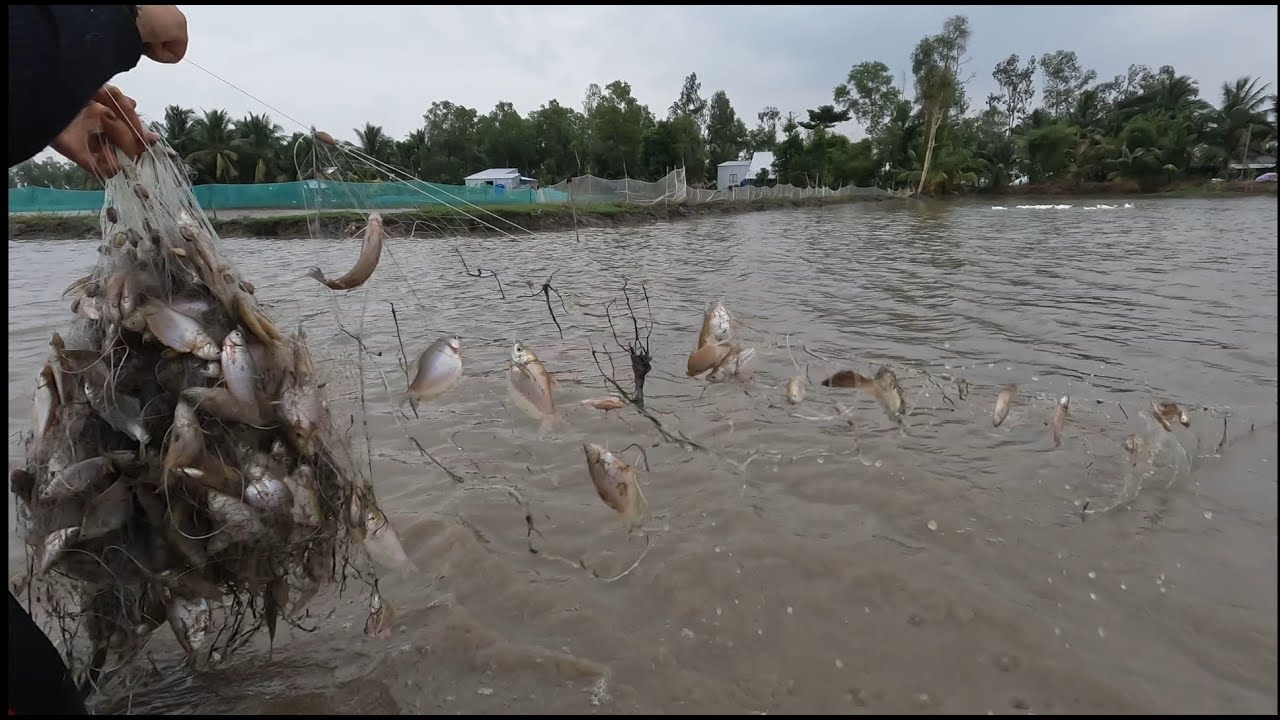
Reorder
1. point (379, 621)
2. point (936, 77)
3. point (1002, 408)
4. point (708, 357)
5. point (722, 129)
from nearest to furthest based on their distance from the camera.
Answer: point (379, 621) → point (1002, 408) → point (708, 357) → point (936, 77) → point (722, 129)

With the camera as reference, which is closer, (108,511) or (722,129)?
(108,511)

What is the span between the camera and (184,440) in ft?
5.89

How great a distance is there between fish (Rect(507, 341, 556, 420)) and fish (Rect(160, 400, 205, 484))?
1.47 metres

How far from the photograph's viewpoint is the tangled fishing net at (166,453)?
1.83 meters

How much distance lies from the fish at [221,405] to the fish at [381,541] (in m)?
0.60

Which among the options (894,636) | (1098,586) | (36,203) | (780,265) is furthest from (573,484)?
(36,203)

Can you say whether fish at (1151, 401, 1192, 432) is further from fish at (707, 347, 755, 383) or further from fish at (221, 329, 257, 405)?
fish at (221, 329, 257, 405)

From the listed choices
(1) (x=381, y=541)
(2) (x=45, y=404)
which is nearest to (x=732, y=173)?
(1) (x=381, y=541)

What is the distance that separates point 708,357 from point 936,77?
209 ft

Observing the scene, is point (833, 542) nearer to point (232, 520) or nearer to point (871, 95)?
point (232, 520)

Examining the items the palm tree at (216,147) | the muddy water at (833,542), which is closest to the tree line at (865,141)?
the palm tree at (216,147)

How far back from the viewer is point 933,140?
57.2 meters

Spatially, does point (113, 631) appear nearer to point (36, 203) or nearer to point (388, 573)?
point (388, 573)

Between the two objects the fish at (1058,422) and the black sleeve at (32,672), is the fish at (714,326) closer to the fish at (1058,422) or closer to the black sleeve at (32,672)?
the fish at (1058,422)
